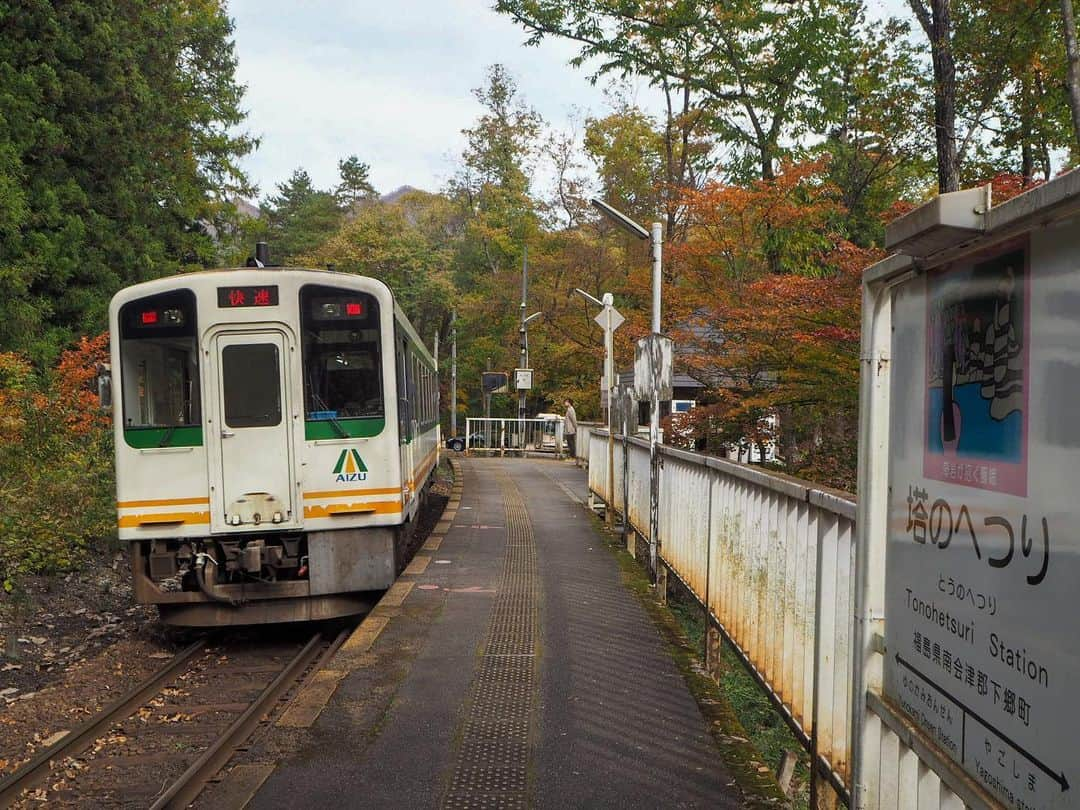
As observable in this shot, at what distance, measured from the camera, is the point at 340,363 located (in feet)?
26.8

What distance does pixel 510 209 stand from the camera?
154ft

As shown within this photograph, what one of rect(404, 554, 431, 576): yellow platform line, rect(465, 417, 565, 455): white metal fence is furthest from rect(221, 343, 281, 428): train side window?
rect(465, 417, 565, 455): white metal fence

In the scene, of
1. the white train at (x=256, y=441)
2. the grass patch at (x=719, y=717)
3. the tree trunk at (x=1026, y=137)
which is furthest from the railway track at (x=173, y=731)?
the tree trunk at (x=1026, y=137)

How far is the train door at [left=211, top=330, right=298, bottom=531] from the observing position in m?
7.93

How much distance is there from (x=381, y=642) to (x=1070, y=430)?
5.58 m

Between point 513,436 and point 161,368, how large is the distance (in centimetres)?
2612

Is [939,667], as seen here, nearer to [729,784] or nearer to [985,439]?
[985,439]

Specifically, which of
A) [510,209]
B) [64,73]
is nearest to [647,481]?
[64,73]

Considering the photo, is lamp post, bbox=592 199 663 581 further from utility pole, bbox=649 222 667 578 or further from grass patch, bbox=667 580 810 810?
grass patch, bbox=667 580 810 810

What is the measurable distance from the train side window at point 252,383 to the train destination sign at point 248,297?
322mm

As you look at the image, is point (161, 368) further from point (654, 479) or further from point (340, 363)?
point (654, 479)

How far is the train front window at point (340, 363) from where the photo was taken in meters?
8.09

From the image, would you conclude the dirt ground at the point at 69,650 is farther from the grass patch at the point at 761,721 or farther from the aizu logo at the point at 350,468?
the grass patch at the point at 761,721

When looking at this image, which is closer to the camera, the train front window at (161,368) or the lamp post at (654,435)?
A: the train front window at (161,368)
